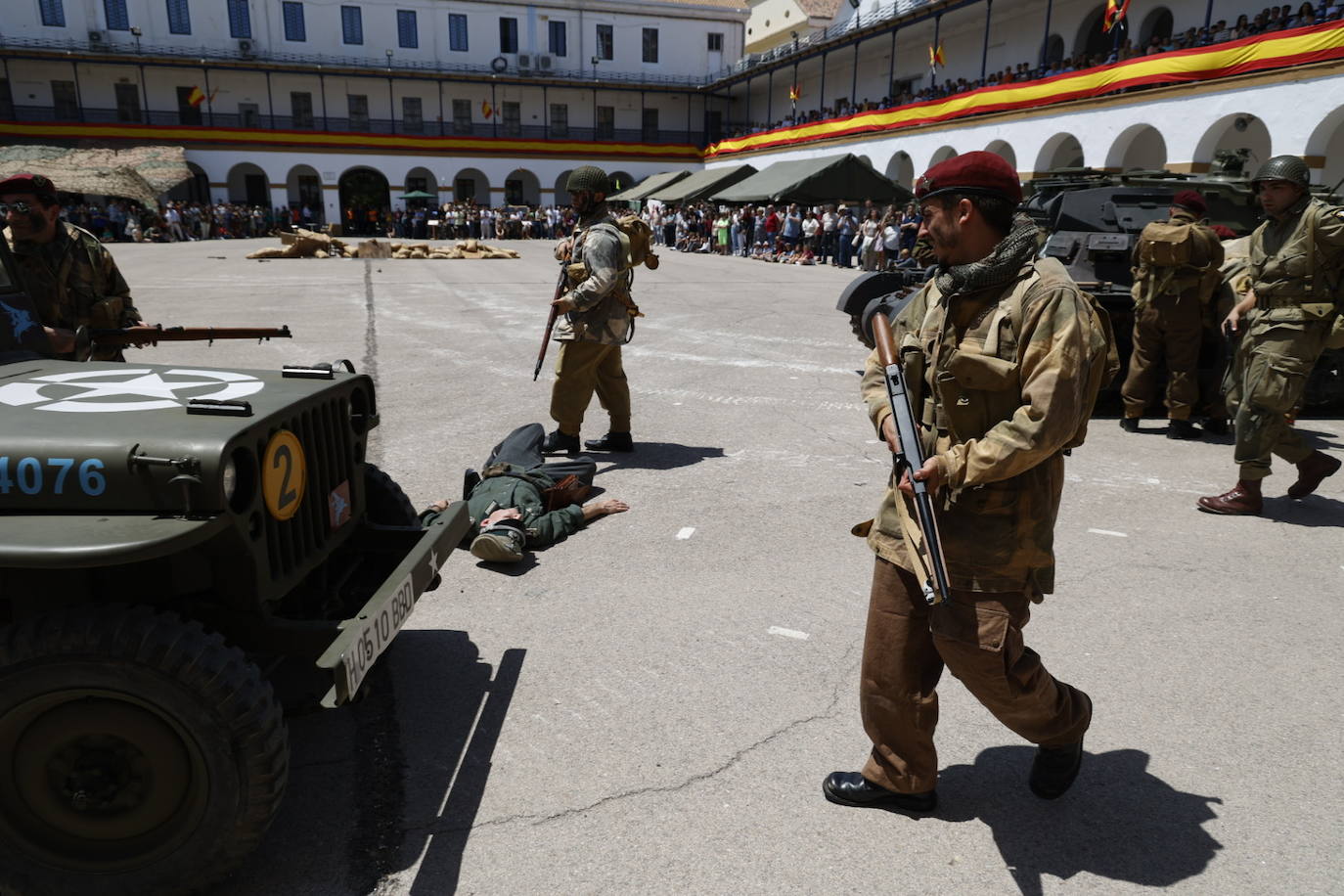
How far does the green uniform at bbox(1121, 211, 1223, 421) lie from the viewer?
7.20 meters

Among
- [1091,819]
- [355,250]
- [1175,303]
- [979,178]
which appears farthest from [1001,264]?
[355,250]

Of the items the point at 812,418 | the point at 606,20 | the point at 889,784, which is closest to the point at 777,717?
the point at 889,784

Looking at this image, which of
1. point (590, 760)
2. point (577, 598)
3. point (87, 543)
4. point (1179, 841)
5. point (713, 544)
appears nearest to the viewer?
point (87, 543)

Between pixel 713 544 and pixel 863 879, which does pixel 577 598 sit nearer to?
pixel 713 544

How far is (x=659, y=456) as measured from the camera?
6.60 m

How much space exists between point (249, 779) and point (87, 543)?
66 centimetres

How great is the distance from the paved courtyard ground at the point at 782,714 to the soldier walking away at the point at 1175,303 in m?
1.02

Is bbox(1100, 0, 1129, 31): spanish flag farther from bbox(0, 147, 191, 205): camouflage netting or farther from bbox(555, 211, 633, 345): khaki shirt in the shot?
bbox(0, 147, 191, 205): camouflage netting

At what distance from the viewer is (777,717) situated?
3236 mm

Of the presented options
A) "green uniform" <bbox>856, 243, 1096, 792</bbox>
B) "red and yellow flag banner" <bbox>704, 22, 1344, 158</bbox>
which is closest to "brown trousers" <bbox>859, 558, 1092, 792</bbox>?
"green uniform" <bbox>856, 243, 1096, 792</bbox>

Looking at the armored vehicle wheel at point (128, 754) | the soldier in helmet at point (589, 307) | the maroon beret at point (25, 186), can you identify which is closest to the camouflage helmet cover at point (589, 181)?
the soldier in helmet at point (589, 307)

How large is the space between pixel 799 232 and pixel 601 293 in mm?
24320

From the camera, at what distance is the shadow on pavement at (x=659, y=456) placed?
20.9 feet

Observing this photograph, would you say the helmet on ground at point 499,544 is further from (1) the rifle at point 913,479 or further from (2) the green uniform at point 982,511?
(1) the rifle at point 913,479
